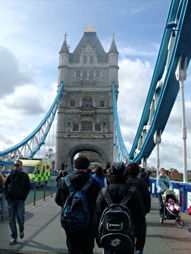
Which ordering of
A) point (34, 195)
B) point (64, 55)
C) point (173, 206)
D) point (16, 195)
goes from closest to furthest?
point (16, 195), point (173, 206), point (34, 195), point (64, 55)

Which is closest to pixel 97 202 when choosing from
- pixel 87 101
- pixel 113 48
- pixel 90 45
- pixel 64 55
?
pixel 87 101

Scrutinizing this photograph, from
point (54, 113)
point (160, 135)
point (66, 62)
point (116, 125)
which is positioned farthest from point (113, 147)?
point (160, 135)

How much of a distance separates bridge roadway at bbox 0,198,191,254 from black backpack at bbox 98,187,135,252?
2.16 m

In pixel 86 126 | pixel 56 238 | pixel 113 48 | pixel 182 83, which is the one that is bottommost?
pixel 56 238

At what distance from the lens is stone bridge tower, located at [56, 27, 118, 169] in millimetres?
47219

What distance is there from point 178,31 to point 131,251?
8.31m

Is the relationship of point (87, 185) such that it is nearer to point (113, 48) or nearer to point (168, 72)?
point (168, 72)

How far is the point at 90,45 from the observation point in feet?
180

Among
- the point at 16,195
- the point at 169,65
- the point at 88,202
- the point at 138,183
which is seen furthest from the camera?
the point at 169,65

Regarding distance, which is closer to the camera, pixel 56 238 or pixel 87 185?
pixel 87 185

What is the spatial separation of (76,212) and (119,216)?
0.55 m

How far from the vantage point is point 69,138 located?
156 feet

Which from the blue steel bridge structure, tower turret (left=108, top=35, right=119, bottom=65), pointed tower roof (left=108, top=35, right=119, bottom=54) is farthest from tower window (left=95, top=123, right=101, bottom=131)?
the blue steel bridge structure

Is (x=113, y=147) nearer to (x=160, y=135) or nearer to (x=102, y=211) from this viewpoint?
(x=160, y=135)
